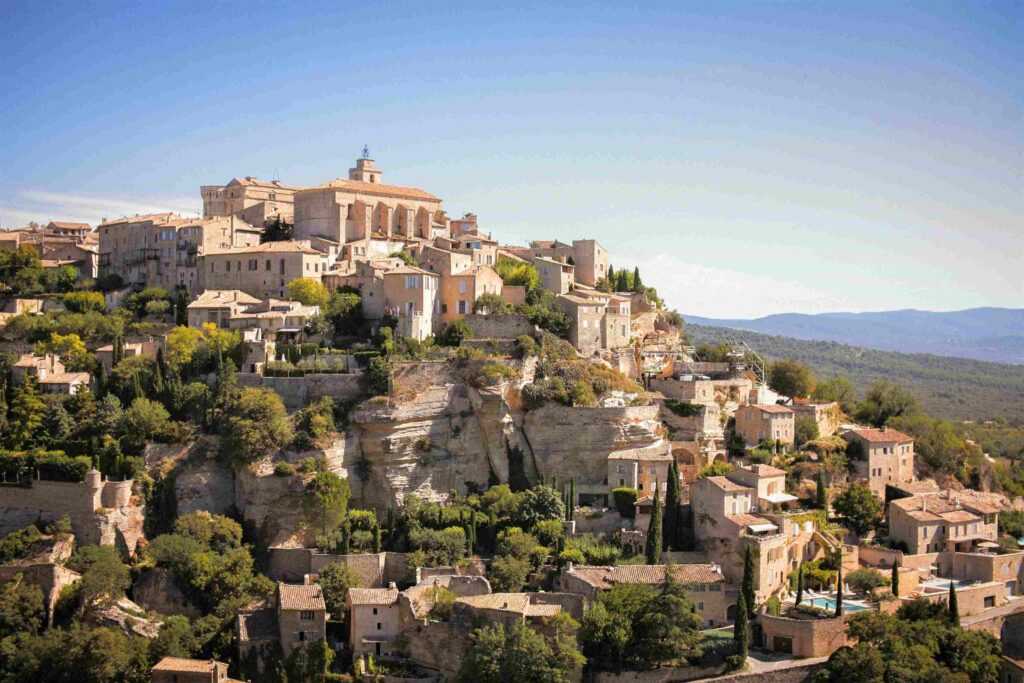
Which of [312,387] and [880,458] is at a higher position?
[312,387]

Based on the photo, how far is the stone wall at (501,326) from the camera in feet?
158

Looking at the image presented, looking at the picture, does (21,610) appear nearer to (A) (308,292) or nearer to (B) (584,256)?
(A) (308,292)

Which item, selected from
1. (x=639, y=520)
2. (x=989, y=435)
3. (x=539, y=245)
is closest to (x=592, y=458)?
(x=639, y=520)

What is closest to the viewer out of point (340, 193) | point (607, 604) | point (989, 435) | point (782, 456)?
point (607, 604)

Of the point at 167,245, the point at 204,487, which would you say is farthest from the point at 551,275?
the point at 204,487

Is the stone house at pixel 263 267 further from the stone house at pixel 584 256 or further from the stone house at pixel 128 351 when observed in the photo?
the stone house at pixel 584 256

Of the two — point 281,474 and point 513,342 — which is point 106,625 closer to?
point 281,474

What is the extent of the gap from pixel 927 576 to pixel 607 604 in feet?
41.9

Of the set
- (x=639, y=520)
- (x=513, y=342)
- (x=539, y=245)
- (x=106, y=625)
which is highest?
(x=539, y=245)

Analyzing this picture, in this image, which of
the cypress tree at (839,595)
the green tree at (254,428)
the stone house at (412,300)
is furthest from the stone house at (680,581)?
the stone house at (412,300)

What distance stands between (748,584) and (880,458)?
1319cm

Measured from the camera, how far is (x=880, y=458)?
46.7m

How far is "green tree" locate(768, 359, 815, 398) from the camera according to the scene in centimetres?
5478

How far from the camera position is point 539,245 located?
5953 centimetres
